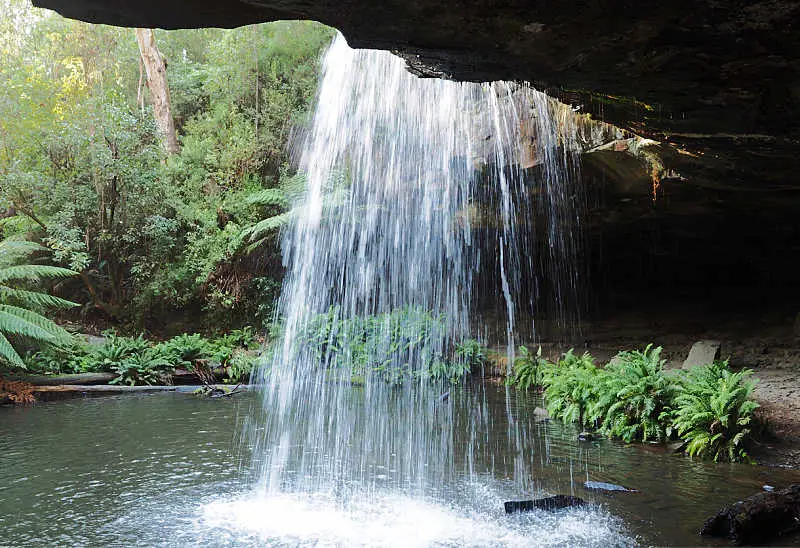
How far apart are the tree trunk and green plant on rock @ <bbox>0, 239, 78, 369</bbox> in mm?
7237

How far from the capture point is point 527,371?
40.6 feet

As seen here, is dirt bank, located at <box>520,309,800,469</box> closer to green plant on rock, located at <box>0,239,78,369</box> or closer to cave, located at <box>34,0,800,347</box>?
cave, located at <box>34,0,800,347</box>

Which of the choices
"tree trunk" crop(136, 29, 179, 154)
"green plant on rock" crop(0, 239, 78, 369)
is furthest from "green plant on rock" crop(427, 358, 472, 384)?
"tree trunk" crop(136, 29, 179, 154)

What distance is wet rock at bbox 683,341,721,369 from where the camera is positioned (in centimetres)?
991

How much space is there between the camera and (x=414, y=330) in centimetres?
1465

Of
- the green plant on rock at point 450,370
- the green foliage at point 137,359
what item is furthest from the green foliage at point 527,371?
the green foliage at point 137,359

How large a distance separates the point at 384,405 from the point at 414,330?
3.86 metres

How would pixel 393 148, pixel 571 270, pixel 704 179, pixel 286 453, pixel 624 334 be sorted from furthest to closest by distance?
pixel 571 270
pixel 624 334
pixel 393 148
pixel 704 179
pixel 286 453

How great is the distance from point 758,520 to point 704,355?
5.97 metres

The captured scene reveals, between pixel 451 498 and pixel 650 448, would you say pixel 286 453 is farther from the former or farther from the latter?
pixel 650 448

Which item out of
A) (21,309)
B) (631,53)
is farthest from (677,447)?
(21,309)

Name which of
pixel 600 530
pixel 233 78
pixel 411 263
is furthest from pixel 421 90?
pixel 233 78

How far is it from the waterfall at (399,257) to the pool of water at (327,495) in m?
0.33

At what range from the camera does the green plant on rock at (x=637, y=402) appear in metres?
7.93
